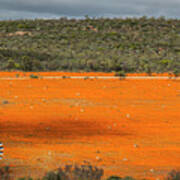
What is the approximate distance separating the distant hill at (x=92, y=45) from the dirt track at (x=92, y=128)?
13895mm

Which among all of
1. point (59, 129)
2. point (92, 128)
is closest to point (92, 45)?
point (92, 128)

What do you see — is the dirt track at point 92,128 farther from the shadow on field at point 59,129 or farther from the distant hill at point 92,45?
the distant hill at point 92,45

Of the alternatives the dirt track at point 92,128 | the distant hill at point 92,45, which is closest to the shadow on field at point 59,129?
the dirt track at point 92,128

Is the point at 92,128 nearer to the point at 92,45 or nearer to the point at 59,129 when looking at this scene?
the point at 59,129

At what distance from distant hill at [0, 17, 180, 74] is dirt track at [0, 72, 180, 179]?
13.9m

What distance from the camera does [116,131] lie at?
11.8 metres

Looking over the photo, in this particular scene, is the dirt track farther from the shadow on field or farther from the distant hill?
the distant hill

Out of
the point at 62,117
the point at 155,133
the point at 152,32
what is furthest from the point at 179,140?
the point at 152,32

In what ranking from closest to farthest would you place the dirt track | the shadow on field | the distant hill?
the dirt track, the shadow on field, the distant hill

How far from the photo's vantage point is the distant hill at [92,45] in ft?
122

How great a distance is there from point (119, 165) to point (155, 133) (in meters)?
3.70

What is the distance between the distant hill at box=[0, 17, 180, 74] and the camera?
1469 inches

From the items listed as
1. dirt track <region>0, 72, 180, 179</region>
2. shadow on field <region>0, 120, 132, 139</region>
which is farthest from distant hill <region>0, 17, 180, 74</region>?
shadow on field <region>0, 120, 132, 139</region>

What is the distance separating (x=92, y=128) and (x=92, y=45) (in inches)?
1490
